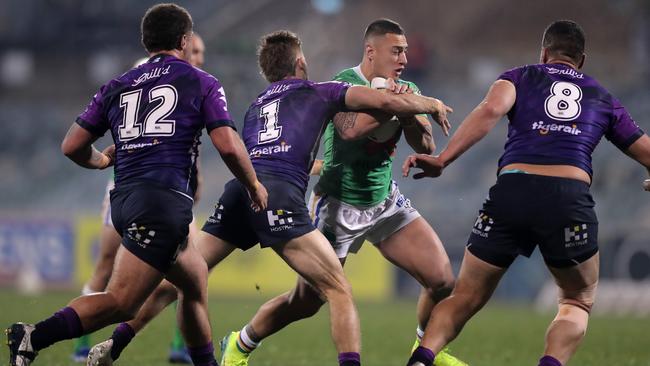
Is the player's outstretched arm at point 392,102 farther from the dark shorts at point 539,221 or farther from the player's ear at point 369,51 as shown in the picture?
the player's ear at point 369,51

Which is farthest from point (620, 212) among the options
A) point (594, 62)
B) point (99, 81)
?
point (99, 81)

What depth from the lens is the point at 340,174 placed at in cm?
834

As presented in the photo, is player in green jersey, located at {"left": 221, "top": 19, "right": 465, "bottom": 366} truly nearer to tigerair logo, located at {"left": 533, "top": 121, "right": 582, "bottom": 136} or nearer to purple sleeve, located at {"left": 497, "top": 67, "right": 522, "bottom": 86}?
purple sleeve, located at {"left": 497, "top": 67, "right": 522, "bottom": 86}

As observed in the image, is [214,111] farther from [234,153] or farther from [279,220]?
[279,220]

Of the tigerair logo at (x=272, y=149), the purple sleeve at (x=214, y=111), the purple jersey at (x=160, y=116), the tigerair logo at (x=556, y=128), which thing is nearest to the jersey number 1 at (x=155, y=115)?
the purple jersey at (x=160, y=116)

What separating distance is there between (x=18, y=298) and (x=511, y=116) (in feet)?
42.8

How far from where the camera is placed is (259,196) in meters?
7.03

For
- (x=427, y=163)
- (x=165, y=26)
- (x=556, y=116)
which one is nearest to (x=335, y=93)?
(x=427, y=163)

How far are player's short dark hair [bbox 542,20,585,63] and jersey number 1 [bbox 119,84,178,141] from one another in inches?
104

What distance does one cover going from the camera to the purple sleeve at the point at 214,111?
6.85m

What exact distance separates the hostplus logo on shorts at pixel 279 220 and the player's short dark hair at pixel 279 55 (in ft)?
3.80

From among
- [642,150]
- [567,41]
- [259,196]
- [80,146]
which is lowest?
[259,196]

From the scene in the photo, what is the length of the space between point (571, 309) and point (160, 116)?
307 cm

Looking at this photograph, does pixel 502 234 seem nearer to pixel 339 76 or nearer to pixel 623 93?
pixel 339 76
